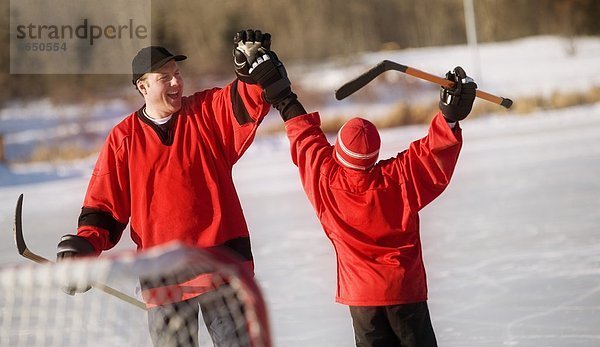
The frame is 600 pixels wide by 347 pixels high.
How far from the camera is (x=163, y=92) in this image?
274 centimetres

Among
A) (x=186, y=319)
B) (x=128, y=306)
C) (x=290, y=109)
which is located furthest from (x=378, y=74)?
(x=128, y=306)

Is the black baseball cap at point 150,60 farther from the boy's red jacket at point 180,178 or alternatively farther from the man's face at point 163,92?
the boy's red jacket at point 180,178

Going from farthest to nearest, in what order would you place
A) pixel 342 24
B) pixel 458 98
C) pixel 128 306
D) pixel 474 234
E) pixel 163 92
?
pixel 342 24
pixel 474 234
pixel 128 306
pixel 163 92
pixel 458 98

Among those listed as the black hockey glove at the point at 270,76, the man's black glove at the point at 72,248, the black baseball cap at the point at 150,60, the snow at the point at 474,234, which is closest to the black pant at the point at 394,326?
the black hockey glove at the point at 270,76

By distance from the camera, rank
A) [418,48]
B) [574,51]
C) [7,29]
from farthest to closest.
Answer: [418,48]
[574,51]
[7,29]

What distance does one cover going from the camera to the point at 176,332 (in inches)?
103

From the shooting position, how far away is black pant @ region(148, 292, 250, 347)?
256 centimetres

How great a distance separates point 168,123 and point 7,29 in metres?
16.4

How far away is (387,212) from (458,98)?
0.36m

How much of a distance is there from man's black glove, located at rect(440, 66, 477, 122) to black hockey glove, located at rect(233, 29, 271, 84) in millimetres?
529

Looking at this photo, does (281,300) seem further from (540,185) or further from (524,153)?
(524,153)

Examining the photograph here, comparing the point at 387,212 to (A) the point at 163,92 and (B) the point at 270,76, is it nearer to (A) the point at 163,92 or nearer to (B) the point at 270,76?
(B) the point at 270,76

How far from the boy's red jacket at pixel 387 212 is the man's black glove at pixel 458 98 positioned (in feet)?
0.11

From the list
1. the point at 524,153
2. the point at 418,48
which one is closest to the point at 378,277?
the point at 524,153
